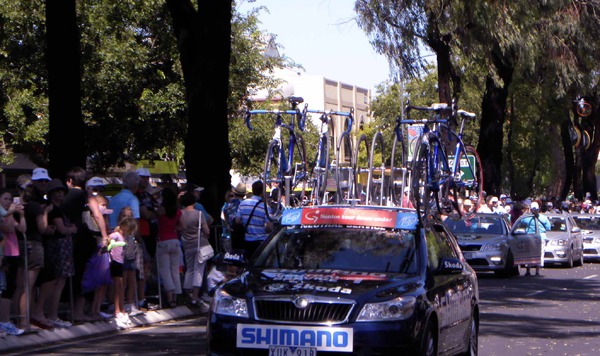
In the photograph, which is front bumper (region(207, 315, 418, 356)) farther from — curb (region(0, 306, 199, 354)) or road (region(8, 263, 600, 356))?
curb (region(0, 306, 199, 354))

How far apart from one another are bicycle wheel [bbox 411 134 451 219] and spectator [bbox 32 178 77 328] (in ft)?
14.1

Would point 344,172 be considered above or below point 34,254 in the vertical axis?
above

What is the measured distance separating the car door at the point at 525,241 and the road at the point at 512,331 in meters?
4.08

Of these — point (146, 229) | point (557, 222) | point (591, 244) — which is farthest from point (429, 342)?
point (591, 244)

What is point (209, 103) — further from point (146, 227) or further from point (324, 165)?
point (324, 165)

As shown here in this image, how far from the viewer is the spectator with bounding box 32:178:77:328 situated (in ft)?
44.0

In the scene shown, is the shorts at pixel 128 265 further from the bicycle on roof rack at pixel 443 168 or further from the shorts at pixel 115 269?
the bicycle on roof rack at pixel 443 168

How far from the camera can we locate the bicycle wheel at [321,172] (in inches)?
581

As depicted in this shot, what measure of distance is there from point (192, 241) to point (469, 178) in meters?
4.34

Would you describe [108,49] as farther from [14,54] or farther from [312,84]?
[312,84]

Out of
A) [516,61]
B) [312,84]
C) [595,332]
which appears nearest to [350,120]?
[595,332]

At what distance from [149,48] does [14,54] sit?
16.9 ft

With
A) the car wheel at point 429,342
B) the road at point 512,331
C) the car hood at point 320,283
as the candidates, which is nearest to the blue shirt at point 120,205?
the road at point 512,331

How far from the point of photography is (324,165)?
594 inches
